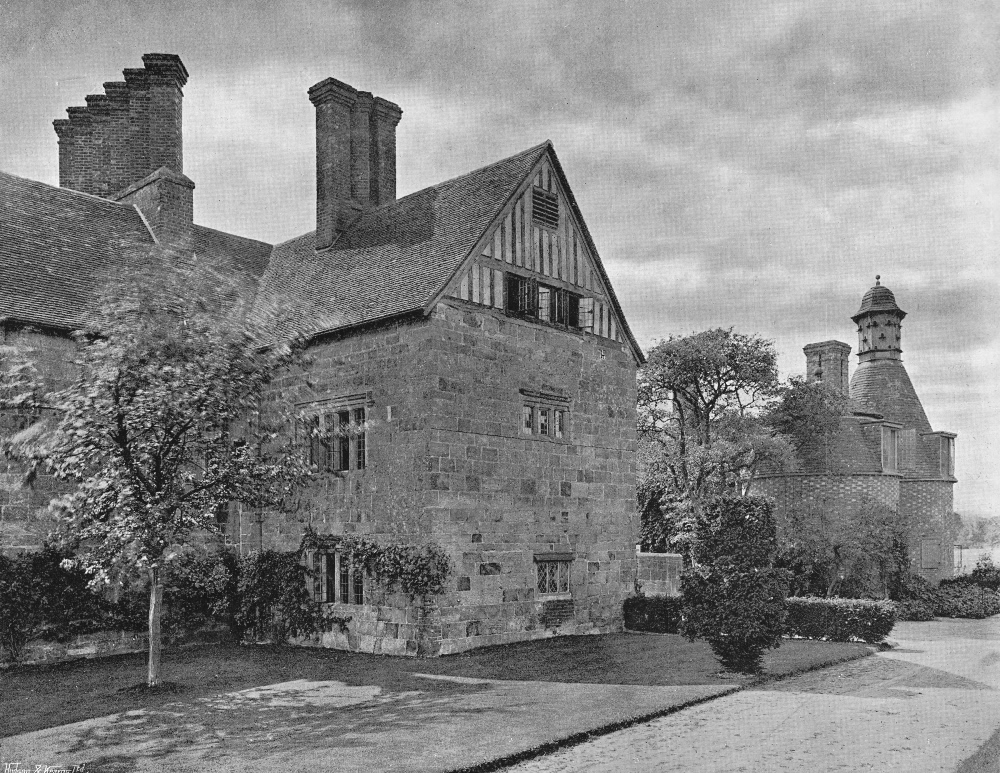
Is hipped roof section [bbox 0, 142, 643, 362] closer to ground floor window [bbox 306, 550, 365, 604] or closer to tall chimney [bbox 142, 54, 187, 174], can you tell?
tall chimney [bbox 142, 54, 187, 174]

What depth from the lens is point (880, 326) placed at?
40031 mm

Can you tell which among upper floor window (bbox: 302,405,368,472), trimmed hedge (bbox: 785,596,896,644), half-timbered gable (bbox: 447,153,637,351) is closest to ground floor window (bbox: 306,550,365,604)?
upper floor window (bbox: 302,405,368,472)

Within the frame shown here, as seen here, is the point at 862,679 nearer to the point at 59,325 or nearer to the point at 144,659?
the point at 144,659

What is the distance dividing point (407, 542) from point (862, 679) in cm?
823

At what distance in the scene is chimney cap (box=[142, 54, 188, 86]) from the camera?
23.9 meters

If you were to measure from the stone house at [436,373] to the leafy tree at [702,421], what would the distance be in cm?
1038

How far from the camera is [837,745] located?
32.5 ft

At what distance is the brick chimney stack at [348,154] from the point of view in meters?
22.6

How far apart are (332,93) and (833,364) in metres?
23.4

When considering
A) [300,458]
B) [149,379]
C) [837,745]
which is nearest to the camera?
[837,745]

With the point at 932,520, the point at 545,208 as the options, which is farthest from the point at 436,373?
the point at 932,520

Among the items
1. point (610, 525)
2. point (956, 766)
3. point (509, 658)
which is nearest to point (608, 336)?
point (610, 525)

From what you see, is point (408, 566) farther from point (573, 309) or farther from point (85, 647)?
point (573, 309)

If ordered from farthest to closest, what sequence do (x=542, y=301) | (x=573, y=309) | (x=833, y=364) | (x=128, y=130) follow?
(x=833, y=364) → (x=128, y=130) → (x=573, y=309) → (x=542, y=301)
